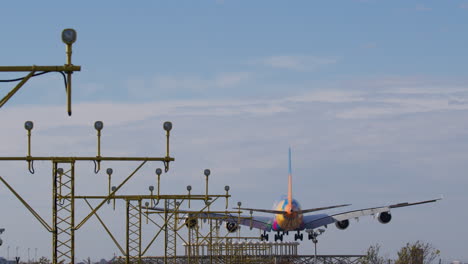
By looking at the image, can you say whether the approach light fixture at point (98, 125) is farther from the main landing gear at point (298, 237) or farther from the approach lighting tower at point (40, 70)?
the main landing gear at point (298, 237)

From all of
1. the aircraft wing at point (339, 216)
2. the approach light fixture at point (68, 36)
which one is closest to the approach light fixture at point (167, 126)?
the approach light fixture at point (68, 36)

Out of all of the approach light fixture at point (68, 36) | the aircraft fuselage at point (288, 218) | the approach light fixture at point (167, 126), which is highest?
the aircraft fuselage at point (288, 218)

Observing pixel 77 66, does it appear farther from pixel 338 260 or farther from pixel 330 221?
pixel 330 221

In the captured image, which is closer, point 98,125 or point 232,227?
point 98,125

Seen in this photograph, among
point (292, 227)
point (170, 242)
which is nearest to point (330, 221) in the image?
point (292, 227)

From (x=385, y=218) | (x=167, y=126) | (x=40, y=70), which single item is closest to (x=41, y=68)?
(x=40, y=70)

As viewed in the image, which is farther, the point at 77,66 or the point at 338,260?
the point at 338,260

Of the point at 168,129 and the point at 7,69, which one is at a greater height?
the point at 168,129

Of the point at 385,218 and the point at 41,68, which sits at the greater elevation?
the point at 385,218

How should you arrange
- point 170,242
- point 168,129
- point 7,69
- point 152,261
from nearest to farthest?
point 7,69
point 168,129
point 170,242
point 152,261

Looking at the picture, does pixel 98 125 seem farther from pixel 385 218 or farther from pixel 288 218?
pixel 288 218

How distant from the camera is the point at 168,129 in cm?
3994

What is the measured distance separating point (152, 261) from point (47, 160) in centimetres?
4929

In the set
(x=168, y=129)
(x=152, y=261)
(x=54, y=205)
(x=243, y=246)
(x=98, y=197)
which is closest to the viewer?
(x=54, y=205)
